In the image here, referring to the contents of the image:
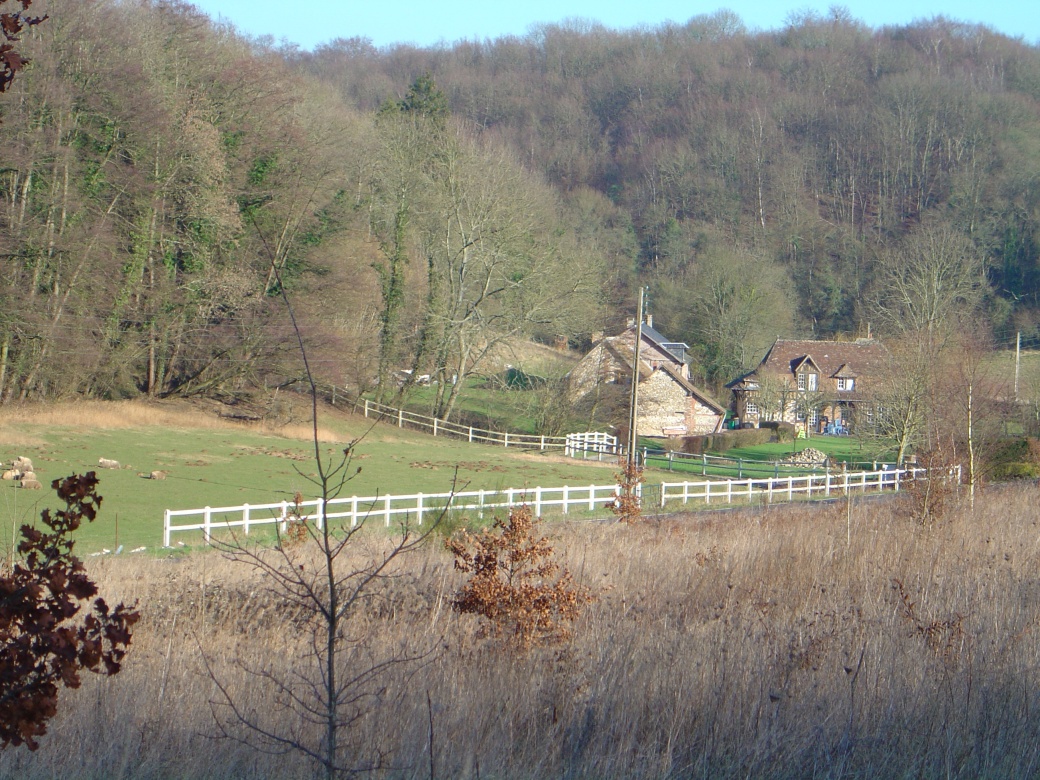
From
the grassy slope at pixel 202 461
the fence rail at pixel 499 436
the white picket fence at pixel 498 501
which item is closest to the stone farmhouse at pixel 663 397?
the fence rail at pixel 499 436

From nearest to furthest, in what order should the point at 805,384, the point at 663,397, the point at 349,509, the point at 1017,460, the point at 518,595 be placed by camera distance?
the point at 518,595
the point at 349,509
the point at 1017,460
the point at 663,397
the point at 805,384

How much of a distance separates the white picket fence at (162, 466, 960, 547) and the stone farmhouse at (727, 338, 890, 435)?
84.2ft

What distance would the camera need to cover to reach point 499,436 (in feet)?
153

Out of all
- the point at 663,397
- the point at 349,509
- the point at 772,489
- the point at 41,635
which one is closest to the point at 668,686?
the point at 41,635

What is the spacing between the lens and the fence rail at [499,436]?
4428 centimetres

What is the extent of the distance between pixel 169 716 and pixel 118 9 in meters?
35.8

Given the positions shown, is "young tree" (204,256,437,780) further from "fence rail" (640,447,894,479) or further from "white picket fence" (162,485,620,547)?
"fence rail" (640,447,894,479)

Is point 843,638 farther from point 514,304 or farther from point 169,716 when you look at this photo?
point 514,304

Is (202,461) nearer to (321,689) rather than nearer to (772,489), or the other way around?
(772,489)

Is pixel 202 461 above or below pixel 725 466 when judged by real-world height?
above

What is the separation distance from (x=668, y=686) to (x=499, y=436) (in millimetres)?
41152

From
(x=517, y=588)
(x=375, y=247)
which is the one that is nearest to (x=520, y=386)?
(x=375, y=247)

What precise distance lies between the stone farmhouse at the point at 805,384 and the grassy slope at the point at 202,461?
2214 cm

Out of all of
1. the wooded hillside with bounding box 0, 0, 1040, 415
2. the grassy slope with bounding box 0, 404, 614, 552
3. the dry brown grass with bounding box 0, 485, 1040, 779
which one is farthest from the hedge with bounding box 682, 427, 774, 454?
the dry brown grass with bounding box 0, 485, 1040, 779
